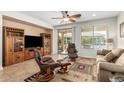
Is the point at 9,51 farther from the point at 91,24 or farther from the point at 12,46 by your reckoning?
the point at 91,24

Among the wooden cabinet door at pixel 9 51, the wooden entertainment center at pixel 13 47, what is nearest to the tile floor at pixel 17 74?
the wooden cabinet door at pixel 9 51

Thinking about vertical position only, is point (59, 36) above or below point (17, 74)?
above

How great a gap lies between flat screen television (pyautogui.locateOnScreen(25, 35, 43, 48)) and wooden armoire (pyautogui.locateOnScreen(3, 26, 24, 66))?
0.62 m

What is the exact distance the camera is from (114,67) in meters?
1.97

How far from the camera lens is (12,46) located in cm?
421

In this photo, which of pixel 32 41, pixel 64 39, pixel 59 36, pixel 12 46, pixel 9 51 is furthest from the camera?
pixel 59 36

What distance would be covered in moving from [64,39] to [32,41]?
2.34m

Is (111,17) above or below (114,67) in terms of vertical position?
above

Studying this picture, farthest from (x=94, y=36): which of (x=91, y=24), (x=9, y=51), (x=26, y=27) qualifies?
(x=9, y=51)
